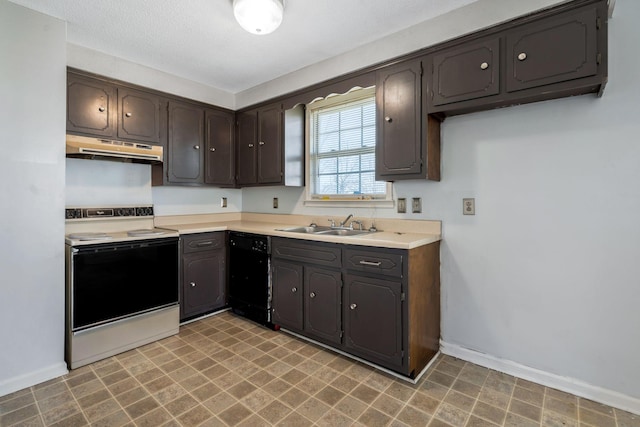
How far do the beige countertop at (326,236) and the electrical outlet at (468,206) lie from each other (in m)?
0.22

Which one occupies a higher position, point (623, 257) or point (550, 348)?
point (623, 257)

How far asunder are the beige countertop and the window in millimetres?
324

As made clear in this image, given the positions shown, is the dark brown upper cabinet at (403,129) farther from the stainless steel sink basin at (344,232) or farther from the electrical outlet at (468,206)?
the stainless steel sink basin at (344,232)

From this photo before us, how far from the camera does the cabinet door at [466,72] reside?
2068 millimetres

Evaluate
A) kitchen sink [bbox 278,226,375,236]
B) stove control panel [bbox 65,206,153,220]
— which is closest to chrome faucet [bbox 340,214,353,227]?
kitchen sink [bbox 278,226,375,236]

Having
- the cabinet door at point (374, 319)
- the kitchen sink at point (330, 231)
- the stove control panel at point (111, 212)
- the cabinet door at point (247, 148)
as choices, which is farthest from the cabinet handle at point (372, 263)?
the stove control panel at point (111, 212)

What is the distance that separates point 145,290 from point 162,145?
4.80 feet

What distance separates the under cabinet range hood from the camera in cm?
260

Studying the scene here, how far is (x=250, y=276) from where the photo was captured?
3182 mm

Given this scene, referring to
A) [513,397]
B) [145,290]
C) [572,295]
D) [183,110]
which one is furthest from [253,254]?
[572,295]

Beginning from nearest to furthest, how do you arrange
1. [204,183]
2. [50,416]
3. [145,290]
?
1. [50,416]
2. [145,290]
3. [204,183]

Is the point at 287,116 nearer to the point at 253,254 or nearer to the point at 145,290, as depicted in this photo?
the point at 253,254

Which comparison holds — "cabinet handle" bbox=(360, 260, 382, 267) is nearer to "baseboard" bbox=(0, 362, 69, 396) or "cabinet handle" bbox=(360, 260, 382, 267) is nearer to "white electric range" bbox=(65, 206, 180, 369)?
"white electric range" bbox=(65, 206, 180, 369)

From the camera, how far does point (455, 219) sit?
2484 millimetres
